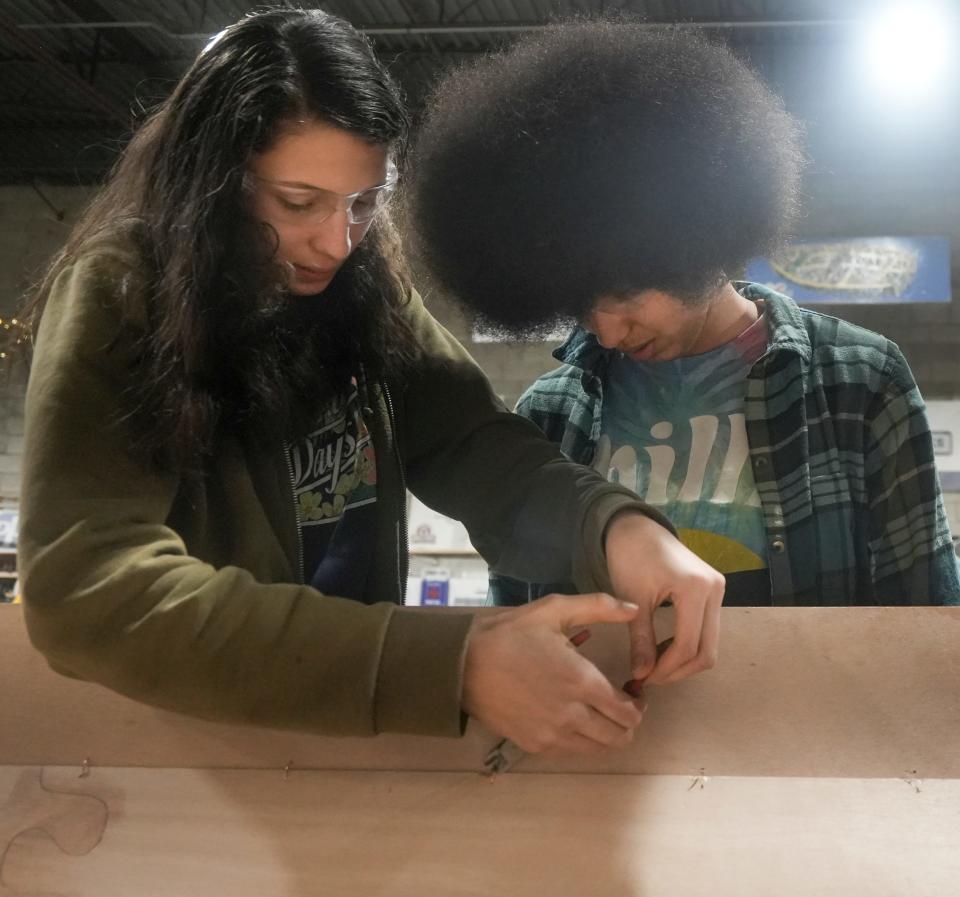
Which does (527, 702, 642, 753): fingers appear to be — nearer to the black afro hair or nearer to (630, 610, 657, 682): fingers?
(630, 610, 657, 682): fingers

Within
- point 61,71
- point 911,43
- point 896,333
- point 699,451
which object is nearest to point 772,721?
point 699,451

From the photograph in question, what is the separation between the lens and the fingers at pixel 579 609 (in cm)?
63

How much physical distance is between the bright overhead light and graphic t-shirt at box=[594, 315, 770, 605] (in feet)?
11.5

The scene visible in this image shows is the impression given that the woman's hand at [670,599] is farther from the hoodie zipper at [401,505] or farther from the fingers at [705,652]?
the hoodie zipper at [401,505]

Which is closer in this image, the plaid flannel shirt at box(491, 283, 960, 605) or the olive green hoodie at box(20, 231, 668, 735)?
the olive green hoodie at box(20, 231, 668, 735)

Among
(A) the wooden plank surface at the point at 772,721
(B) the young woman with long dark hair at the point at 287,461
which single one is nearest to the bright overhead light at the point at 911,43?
(B) the young woman with long dark hair at the point at 287,461

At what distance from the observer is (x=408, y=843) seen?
0.67m

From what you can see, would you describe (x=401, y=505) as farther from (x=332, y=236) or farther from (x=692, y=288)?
(x=692, y=288)

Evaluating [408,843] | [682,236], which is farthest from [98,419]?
[682,236]

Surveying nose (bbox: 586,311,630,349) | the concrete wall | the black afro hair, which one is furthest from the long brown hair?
the concrete wall

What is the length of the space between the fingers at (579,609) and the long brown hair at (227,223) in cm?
27

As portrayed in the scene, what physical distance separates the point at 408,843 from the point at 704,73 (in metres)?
0.82

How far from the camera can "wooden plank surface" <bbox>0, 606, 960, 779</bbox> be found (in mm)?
676

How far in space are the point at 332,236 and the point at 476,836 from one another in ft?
1.62
